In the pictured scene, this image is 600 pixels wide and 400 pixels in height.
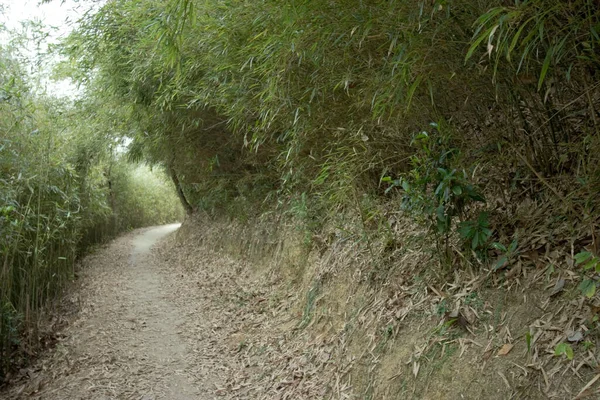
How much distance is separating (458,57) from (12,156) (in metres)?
4.37

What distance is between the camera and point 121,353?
14.2 ft

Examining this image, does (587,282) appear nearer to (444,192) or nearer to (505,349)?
(505,349)

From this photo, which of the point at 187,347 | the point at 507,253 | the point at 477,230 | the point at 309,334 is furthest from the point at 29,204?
the point at 507,253

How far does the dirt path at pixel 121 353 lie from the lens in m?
3.61

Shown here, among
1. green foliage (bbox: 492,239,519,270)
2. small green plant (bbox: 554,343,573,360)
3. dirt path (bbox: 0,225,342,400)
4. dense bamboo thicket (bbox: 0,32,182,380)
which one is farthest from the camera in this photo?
dense bamboo thicket (bbox: 0,32,182,380)

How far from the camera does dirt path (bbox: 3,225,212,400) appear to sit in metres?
3.61

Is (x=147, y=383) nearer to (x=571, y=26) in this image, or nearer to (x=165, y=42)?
(x=165, y=42)

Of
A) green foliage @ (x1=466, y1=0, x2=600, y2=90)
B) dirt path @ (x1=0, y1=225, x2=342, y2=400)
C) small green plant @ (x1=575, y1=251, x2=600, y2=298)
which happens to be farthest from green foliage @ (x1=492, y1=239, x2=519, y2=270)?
dirt path @ (x1=0, y1=225, x2=342, y2=400)

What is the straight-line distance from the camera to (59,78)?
669cm

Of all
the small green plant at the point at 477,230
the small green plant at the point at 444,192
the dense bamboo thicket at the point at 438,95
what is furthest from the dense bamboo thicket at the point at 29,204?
the small green plant at the point at 477,230

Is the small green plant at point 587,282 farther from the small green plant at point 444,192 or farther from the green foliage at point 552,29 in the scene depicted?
the green foliage at point 552,29

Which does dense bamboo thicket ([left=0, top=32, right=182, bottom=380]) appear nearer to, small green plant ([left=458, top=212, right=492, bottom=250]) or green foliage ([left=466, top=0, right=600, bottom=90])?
small green plant ([left=458, top=212, right=492, bottom=250])

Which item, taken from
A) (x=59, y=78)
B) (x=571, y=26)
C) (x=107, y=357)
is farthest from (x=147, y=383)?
(x=59, y=78)

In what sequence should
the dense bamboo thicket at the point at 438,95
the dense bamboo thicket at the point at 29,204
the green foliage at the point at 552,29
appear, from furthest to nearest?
the dense bamboo thicket at the point at 29,204 → the dense bamboo thicket at the point at 438,95 → the green foliage at the point at 552,29
